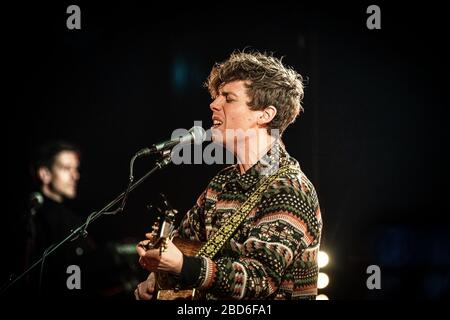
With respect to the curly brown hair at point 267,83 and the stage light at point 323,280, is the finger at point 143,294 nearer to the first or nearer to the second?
the curly brown hair at point 267,83

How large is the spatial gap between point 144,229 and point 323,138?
2.04 metres

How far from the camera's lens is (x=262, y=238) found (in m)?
2.07

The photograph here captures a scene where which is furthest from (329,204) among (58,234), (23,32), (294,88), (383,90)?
(23,32)

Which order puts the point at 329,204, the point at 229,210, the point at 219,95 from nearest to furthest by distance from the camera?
the point at 229,210, the point at 219,95, the point at 329,204

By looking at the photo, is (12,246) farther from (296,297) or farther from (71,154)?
(296,297)

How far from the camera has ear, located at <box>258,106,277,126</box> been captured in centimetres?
271

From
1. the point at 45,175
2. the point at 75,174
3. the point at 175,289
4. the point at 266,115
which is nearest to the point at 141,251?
the point at 175,289

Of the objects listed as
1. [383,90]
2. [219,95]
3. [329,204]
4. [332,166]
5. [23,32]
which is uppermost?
[23,32]

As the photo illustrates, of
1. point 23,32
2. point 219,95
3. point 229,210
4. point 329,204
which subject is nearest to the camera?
point 229,210

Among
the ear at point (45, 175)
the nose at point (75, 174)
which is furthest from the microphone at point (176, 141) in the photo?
the nose at point (75, 174)

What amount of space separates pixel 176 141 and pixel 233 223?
53 cm

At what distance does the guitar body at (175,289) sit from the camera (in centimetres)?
242

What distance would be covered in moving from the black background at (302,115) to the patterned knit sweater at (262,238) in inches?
71.2

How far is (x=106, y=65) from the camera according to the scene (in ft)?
16.1
